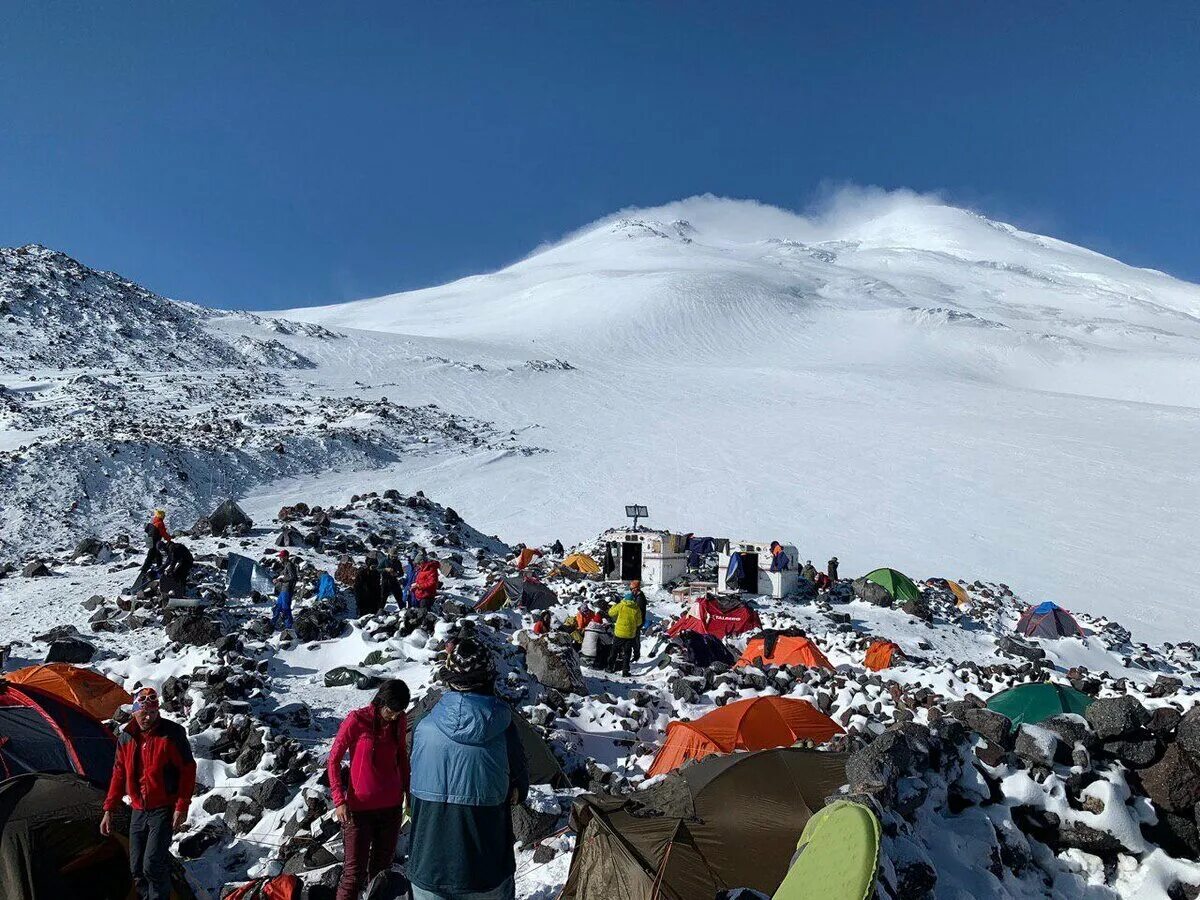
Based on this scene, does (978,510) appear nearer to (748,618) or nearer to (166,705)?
(748,618)

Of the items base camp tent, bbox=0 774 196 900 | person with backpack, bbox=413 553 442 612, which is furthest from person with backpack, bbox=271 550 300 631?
base camp tent, bbox=0 774 196 900

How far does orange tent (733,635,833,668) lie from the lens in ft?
44.9

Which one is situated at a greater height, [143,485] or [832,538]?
[143,485]

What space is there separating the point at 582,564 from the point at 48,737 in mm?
17598

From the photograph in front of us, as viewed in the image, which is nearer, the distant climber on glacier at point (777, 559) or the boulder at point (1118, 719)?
the boulder at point (1118, 719)

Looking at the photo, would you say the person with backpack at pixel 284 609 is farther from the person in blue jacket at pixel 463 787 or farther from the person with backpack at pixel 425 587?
the person in blue jacket at pixel 463 787

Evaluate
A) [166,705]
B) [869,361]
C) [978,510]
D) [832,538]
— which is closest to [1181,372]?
[869,361]

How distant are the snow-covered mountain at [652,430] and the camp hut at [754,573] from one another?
6405mm

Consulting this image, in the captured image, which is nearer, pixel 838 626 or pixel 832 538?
pixel 838 626

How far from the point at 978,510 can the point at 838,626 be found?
18.9 metres

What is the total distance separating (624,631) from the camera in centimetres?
1191

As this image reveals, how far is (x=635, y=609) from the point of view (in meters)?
11.9

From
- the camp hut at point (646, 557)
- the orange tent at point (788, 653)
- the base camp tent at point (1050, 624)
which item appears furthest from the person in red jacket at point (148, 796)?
the base camp tent at point (1050, 624)

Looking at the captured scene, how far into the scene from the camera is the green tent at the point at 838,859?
3178 millimetres
